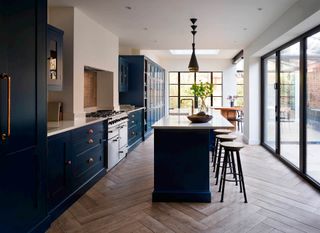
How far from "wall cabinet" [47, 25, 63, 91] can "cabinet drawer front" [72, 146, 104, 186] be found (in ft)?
3.13

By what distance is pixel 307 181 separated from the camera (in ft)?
14.1

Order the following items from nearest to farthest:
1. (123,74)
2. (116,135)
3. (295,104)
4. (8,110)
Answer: (8,110), (295,104), (116,135), (123,74)

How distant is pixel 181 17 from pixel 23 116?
11.3 feet

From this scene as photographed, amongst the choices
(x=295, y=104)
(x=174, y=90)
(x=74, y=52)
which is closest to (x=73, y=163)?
(x=74, y=52)

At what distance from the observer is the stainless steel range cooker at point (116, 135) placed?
192 inches

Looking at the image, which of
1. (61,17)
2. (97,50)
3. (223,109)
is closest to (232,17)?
(97,50)

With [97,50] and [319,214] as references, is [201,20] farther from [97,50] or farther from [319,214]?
→ [319,214]

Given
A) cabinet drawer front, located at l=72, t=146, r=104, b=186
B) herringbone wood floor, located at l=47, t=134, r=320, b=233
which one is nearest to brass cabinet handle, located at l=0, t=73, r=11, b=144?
herringbone wood floor, located at l=47, t=134, r=320, b=233

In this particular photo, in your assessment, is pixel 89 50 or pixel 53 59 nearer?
pixel 53 59

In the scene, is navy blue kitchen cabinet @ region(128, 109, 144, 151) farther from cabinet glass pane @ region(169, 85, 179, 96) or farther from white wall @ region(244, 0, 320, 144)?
cabinet glass pane @ region(169, 85, 179, 96)

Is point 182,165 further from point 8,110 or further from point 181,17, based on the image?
point 181,17

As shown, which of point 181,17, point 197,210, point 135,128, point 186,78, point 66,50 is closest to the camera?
point 197,210

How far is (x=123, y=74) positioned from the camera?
7.44 metres

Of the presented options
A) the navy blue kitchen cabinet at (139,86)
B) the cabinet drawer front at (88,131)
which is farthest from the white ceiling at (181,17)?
the cabinet drawer front at (88,131)
